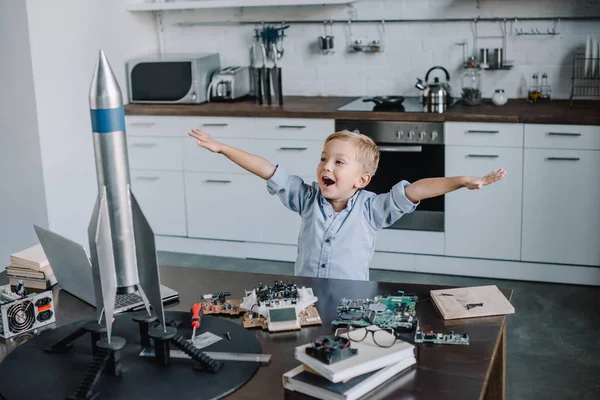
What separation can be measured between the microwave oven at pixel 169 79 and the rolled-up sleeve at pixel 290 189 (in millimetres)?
2358

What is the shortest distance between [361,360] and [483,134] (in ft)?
9.18

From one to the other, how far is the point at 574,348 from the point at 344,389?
7.50 feet

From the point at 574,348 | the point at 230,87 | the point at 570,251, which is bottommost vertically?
the point at 574,348

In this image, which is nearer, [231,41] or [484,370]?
[484,370]

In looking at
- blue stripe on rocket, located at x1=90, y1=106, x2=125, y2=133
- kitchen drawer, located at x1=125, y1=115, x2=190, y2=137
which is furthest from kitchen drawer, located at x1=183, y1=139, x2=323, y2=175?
blue stripe on rocket, located at x1=90, y1=106, x2=125, y2=133

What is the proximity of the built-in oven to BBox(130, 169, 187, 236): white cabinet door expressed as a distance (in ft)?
3.66

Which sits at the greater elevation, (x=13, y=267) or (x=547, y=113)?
(x=547, y=113)

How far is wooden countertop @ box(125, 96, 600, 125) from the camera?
424 centimetres

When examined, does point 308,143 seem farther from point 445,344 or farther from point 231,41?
point 445,344

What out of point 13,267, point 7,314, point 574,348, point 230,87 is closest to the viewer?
point 7,314

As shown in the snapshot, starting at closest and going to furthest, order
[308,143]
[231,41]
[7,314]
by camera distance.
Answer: [7,314], [308,143], [231,41]

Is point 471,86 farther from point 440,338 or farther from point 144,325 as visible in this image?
point 144,325

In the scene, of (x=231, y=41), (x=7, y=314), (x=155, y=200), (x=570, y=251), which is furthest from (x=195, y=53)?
(x=7, y=314)

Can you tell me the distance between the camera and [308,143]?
4637 millimetres
